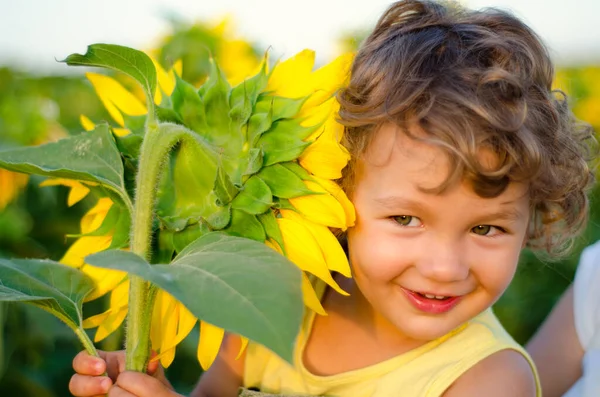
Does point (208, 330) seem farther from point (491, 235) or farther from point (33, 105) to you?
point (33, 105)

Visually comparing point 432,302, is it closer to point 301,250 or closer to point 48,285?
point 301,250

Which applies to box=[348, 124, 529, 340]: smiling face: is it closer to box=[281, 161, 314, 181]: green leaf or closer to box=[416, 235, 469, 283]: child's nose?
box=[416, 235, 469, 283]: child's nose

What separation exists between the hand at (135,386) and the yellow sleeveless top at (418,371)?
Answer: 350 mm

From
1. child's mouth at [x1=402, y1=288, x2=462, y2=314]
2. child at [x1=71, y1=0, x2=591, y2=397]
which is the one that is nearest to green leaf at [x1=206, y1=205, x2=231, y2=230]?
child at [x1=71, y1=0, x2=591, y2=397]

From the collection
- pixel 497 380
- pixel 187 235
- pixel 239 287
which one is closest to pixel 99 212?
pixel 187 235

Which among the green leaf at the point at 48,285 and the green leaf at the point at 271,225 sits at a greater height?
the green leaf at the point at 271,225

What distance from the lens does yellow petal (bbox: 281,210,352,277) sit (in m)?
1.13

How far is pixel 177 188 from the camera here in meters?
1.15

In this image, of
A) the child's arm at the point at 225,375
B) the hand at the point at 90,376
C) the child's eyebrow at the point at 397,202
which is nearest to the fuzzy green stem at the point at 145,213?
the hand at the point at 90,376

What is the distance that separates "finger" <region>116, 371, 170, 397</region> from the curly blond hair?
1.40 feet

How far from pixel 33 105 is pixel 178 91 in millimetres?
1305

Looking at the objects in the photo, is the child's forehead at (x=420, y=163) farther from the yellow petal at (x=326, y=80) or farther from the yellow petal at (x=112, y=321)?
the yellow petal at (x=112, y=321)

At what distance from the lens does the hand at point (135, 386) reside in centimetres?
103

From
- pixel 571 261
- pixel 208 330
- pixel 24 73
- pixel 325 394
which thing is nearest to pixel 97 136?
pixel 208 330
